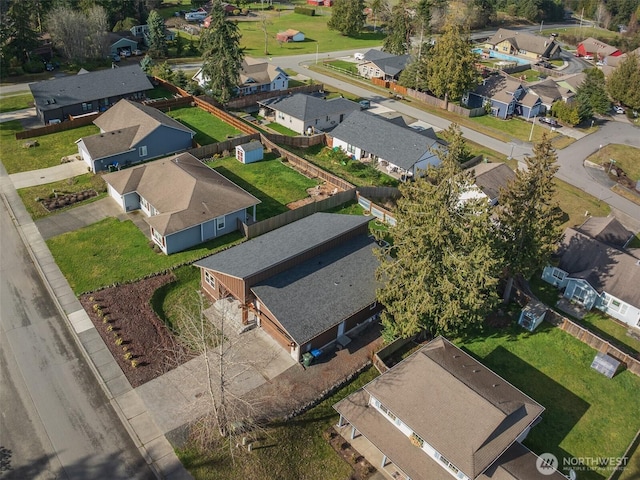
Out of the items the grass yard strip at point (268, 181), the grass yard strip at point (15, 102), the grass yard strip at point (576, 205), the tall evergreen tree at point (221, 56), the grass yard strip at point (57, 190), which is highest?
the tall evergreen tree at point (221, 56)

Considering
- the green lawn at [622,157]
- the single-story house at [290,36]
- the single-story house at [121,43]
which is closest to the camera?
the green lawn at [622,157]

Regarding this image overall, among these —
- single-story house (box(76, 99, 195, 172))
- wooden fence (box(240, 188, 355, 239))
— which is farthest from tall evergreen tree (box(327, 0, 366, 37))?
wooden fence (box(240, 188, 355, 239))

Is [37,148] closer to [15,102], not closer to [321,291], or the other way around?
[15,102]

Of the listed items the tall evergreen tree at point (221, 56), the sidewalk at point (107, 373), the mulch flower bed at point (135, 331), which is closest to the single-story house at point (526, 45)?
the tall evergreen tree at point (221, 56)

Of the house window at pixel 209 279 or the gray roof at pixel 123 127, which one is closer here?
the house window at pixel 209 279

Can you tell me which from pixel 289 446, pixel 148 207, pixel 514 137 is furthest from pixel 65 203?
pixel 514 137

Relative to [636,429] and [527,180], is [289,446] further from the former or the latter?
[527,180]

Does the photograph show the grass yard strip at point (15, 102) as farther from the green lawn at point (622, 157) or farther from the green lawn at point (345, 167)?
the green lawn at point (622, 157)

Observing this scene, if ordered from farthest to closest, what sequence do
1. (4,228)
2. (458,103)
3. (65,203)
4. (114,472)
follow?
(458,103) → (65,203) → (4,228) → (114,472)

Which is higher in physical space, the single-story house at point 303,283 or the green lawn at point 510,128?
the single-story house at point 303,283
